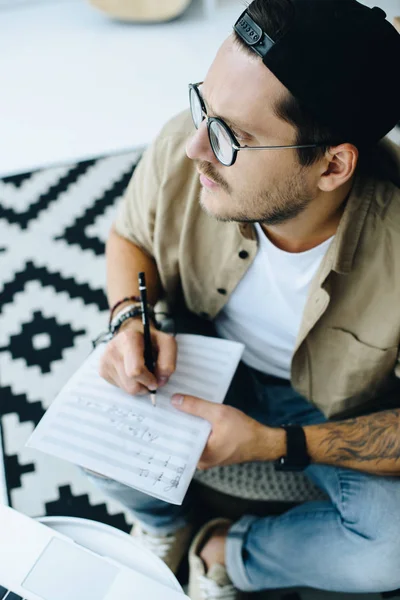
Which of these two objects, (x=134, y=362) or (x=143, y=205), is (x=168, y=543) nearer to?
(x=134, y=362)

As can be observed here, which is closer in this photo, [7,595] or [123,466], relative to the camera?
[7,595]

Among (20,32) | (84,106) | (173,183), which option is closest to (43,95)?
(84,106)

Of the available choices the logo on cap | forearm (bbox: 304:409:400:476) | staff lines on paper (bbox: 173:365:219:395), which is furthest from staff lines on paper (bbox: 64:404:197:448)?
the logo on cap

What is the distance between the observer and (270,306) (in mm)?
1136

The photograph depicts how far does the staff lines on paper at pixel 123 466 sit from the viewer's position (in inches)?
36.0

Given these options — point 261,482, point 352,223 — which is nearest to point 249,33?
point 352,223

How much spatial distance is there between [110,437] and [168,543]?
0.42 meters

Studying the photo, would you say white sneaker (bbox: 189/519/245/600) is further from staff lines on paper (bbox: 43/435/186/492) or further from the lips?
the lips

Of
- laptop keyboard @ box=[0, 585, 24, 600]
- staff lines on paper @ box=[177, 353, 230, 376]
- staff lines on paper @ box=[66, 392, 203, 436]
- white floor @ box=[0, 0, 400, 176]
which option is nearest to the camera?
laptop keyboard @ box=[0, 585, 24, 600]

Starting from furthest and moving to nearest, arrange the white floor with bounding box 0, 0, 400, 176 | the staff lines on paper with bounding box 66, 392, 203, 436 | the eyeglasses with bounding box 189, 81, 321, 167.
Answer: the white floor with bounding box 0, 0, 400, 176
the staff lines on paper with bounding box 66, 392, 203, 436
the eyeglasses with bounding box 189, 81, 321, 167

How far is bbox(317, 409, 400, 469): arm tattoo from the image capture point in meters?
1.04

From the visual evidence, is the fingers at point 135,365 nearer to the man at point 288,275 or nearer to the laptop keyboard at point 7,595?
the man at point 288,275

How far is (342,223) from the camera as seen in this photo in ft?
3.24

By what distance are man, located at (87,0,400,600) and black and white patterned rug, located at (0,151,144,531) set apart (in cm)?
31
